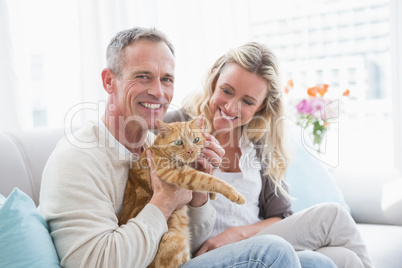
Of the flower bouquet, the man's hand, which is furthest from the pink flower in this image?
the man's hand

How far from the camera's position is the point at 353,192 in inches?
98.7

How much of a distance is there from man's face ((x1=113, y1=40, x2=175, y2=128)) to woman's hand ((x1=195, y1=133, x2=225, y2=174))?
239mm

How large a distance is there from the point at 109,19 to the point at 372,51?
2.67m

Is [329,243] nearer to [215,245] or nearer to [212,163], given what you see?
[215,245]

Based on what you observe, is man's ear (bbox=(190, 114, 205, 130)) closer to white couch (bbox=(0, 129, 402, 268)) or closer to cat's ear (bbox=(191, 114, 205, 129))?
cat's ear (bbox=(191, 114, 205, 129))

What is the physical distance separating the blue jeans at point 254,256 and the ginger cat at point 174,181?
9 cm

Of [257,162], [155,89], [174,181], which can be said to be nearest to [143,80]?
[155,89]

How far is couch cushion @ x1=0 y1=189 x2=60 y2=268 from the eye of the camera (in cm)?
111

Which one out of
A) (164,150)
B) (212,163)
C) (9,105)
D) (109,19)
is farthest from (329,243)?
(109,19)

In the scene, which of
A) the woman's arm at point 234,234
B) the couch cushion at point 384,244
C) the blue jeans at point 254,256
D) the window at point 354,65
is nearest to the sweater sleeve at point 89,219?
the blue jeans at point 254,256

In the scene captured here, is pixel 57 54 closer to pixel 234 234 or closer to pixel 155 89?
pixel 155 89

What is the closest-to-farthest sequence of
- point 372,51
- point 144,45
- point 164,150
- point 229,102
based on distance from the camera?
point 144,45, point 164,150, point 229,102, point 372,51

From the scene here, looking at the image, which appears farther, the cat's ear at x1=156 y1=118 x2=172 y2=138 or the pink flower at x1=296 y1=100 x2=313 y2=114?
the pink flower at x1=296 y1=100 x2=313 y2=114

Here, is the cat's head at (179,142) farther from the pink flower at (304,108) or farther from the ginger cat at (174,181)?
the pink flower at (304,108)
